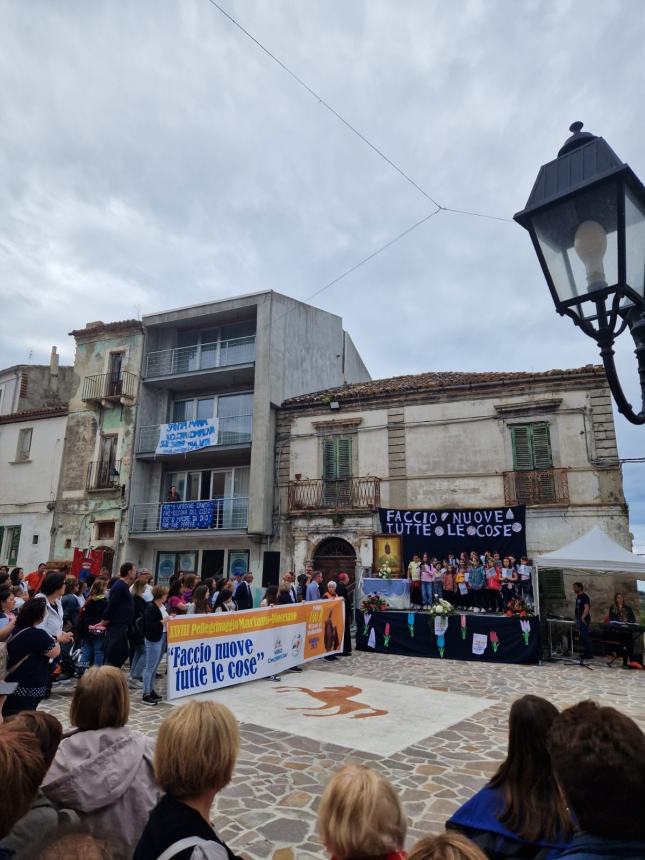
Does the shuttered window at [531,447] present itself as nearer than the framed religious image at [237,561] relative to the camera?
Yes

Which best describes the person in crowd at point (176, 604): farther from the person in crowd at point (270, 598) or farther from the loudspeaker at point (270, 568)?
the loudspeaker at point (270, 568)

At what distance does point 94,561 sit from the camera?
21094mm

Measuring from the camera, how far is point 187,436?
860 inches

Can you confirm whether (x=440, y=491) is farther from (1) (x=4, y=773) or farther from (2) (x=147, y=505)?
(1) (x=4, y=773)

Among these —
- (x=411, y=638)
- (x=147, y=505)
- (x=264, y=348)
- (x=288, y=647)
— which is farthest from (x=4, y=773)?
(x=147, y=505)

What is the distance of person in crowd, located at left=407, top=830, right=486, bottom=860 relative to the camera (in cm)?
151

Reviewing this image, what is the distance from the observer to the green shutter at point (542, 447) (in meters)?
17.4

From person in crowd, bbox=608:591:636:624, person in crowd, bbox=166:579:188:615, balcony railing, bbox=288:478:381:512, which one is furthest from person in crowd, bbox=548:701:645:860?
balcony railing, bbox=288:478:381:512

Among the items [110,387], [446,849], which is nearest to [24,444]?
[110,387]

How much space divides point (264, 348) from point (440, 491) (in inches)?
335

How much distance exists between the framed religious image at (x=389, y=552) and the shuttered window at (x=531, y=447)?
448cm

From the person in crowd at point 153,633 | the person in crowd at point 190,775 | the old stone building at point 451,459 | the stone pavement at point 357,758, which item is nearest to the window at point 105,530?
the old stone building at point 451,459

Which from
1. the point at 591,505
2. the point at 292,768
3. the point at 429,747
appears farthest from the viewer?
the point at 591,505

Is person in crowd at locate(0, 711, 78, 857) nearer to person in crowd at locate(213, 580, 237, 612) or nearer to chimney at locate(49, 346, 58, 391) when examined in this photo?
person in crowd at locate(213, 580, 237, 612)
